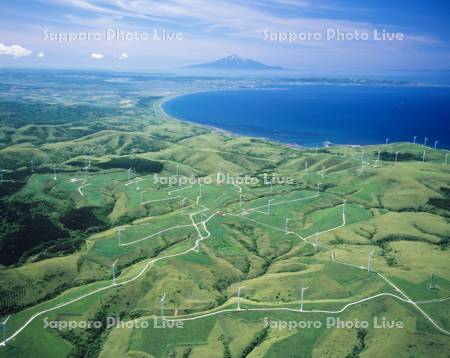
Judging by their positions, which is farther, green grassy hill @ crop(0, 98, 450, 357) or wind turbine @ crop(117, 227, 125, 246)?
wind turbine @ crop(117, 227, 125, 246)

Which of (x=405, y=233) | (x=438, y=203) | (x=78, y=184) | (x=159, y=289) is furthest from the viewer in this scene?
(x=78, y=184)

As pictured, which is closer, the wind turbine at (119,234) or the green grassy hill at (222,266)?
the green grassy hill at (222,266)

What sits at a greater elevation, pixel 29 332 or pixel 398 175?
pixel 398 175

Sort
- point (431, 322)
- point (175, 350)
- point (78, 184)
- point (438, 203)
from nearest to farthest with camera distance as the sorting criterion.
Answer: point (175, 350), point (431, 322), point (438, 203), point (78, 184)

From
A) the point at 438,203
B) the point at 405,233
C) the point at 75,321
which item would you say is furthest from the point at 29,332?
the point at 438,203

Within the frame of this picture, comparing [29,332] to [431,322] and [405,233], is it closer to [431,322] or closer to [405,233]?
[431,322]

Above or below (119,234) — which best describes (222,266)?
below

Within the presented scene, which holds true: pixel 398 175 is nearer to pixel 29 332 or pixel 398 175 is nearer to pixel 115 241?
pixel 115 241

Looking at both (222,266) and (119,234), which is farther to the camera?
(119,234)

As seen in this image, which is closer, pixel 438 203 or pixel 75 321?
pixel 75 321
